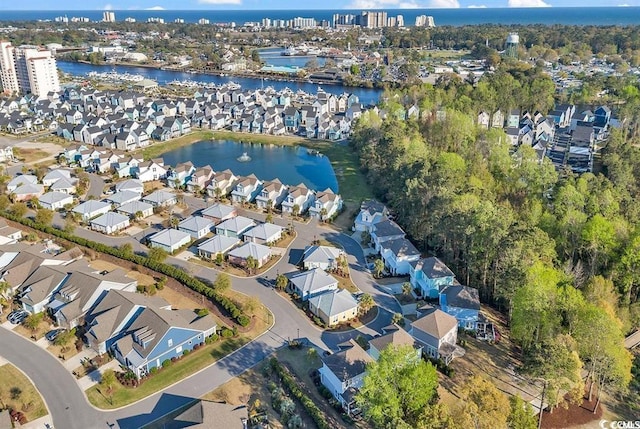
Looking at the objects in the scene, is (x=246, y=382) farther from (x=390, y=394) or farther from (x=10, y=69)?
(x=10, y=69)

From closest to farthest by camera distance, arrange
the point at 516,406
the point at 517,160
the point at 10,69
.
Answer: the point at 516,406
the point at 517,160
the point at 10,69

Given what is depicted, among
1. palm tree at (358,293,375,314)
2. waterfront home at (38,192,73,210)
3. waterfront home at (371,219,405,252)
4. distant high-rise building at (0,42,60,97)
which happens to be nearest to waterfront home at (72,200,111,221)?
waterfront home at (38,192,73,210)

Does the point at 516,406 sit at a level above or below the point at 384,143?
below

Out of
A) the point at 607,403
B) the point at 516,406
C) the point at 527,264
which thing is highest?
the point at 527,264

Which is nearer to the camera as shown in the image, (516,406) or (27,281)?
(516,406)

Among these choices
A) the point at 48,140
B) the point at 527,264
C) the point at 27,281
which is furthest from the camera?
the point at 48,140

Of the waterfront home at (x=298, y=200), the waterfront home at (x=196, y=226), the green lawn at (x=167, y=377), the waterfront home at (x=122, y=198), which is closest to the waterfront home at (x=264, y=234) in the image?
the waterfront home at (x=196, y=226)

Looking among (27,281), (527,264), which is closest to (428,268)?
(527,264)
